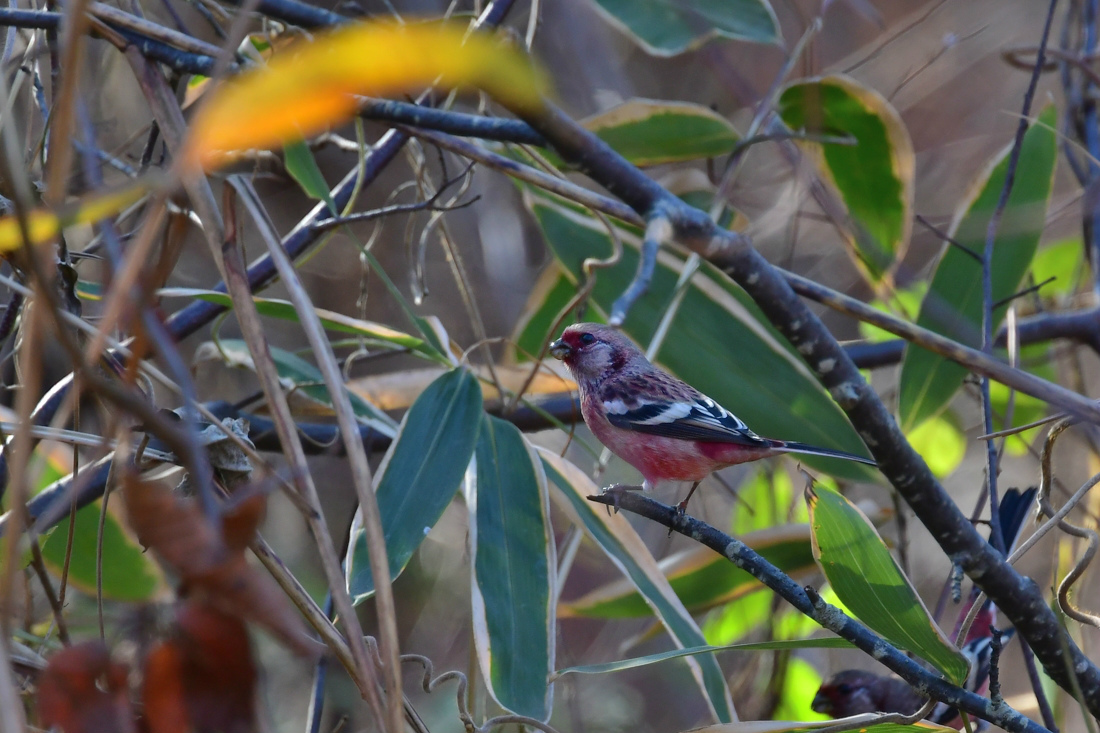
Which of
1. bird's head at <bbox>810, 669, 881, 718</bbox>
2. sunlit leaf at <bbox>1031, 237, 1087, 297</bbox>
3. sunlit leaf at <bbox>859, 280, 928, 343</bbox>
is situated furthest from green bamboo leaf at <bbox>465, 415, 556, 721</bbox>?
sunlit leaf at <bbox>1031, 237, 1087, 297</bbox>

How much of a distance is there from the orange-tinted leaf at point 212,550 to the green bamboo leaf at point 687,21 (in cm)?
281

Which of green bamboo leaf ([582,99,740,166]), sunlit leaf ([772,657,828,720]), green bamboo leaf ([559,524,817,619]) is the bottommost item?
sunlit leaf ([772,657,828,720])

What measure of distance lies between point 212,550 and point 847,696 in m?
2.95

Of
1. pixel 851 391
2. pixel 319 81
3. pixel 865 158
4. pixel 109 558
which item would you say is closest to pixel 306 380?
pixel 109 558

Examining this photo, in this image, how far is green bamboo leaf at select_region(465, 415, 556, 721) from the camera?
1.96 m

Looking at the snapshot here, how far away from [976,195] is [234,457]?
280 cm

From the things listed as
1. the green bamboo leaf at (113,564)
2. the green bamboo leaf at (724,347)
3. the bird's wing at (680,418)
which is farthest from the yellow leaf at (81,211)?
the green bamboo leaf at (724,347)

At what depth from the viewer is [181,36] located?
182 cm

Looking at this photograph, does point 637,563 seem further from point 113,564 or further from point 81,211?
point 81,211

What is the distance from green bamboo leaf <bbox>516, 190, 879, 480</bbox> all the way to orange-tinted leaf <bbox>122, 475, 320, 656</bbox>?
235 cm

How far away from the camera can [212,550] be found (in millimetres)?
685

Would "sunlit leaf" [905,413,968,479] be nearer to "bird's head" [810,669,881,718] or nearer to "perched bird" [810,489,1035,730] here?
"perched bird" [810,489,1035,730]

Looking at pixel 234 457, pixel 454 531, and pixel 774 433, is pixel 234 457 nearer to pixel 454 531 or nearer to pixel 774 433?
pixel 774 433

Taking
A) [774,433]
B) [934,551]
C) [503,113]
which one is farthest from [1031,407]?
[503,113]
